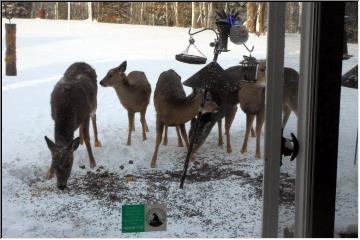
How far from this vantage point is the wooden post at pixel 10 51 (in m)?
1.00

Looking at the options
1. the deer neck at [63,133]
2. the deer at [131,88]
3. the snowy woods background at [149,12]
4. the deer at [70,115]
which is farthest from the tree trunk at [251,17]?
the deer neck at [63,133]

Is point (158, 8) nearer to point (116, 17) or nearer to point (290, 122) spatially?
point (116, 17)

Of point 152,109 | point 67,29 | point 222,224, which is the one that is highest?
point 67,29

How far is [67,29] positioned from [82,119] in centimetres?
21

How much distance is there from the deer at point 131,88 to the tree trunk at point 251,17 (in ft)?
0.85

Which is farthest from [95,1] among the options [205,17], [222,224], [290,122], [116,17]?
[222,224]

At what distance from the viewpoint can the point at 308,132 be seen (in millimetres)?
666

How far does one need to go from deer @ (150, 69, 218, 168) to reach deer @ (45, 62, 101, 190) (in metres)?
0.14

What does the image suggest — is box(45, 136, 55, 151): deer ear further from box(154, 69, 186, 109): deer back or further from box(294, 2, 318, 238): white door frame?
box(294, 2, 318, 238): white door frame

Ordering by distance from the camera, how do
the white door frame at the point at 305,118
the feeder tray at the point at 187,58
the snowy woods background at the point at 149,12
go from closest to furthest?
1. the white door frame at the point at 305,118
2. the snowy woods background at the point at 149,12
3. the feeder tray at the point at 187,58

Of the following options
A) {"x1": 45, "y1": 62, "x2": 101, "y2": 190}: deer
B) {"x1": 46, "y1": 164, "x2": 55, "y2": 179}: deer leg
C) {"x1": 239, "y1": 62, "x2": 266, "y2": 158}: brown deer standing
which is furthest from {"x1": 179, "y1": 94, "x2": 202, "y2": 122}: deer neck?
{"x1": 46, "y1": 164, "x2": 55, "y2": 179}: deer leg

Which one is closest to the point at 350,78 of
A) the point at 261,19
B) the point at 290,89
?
the point at 290,89

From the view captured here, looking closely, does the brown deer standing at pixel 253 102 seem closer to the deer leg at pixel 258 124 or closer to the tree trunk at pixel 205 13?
the deer leg at pixel 258 124

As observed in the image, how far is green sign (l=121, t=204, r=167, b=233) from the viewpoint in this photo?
957 millimetres
